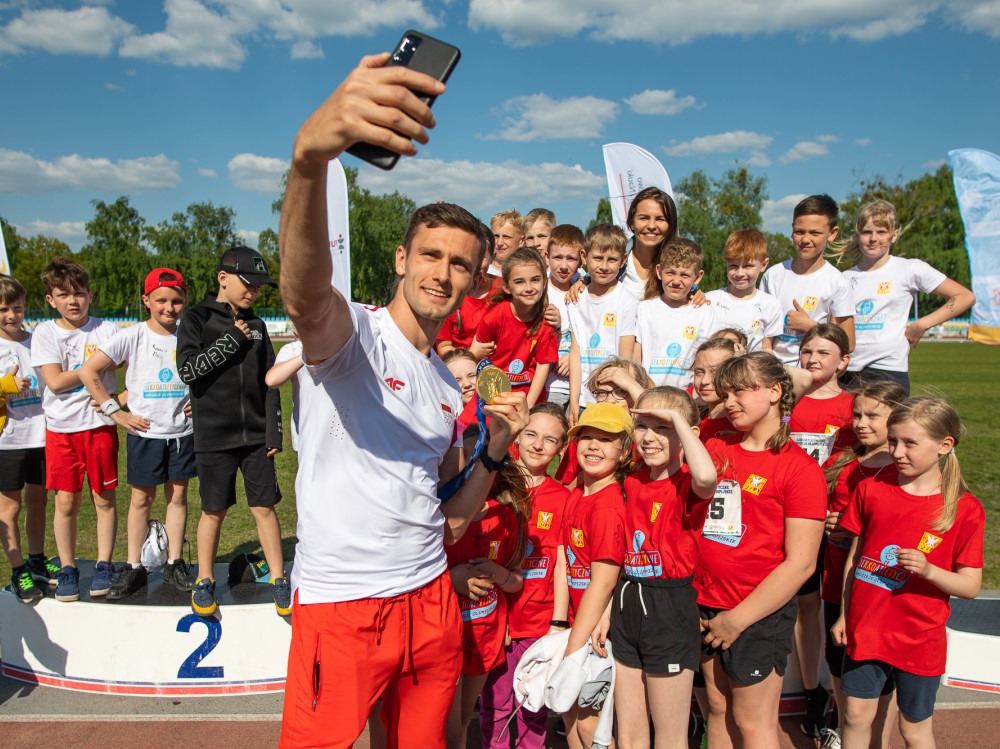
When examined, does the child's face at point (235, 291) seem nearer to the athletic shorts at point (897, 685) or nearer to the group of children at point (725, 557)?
the group of children at point (725, 557)

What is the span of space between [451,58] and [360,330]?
0.73 m

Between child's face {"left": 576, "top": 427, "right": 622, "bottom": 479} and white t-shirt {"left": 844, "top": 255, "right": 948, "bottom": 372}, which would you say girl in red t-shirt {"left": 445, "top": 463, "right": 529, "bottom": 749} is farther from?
white t-shirt {"left": 844, "top": 255, "right": 948, "bottom": 372}

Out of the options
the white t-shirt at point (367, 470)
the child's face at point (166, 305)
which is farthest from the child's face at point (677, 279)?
the child's face at point (166, 305)

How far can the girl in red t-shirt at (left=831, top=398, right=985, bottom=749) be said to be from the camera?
2.71 m

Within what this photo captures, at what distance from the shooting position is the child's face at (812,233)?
182 inches

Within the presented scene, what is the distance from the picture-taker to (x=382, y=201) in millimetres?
51312

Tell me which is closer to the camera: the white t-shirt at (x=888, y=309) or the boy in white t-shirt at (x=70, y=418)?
the boy in white t-shirt at (x=70, y=418)

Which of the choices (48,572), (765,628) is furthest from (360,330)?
(48,572)

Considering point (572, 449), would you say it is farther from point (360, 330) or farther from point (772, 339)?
point (360, 330)

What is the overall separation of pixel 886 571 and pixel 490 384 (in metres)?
2.08

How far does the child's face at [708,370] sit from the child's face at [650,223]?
1.52 metres

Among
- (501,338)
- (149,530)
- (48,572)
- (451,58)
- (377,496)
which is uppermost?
(451,58)

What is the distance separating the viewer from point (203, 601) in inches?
149

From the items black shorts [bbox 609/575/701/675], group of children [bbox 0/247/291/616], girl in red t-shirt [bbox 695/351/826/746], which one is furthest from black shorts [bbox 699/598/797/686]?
group of children [bbox 0/247/291/616]
